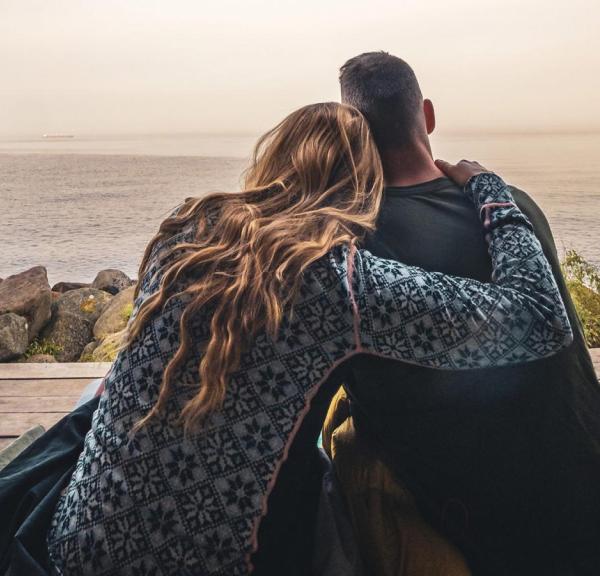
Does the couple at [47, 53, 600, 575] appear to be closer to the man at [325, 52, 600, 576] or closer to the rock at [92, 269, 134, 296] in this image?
the man at [325, 52, 600, 576]

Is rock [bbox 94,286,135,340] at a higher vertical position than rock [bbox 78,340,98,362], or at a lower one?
Answer: higher

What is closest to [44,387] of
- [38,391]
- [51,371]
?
[38,391]

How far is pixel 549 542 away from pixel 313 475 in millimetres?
581

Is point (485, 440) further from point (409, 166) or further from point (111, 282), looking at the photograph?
point (111, 282)

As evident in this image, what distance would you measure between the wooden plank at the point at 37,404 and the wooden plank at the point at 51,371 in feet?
0.76

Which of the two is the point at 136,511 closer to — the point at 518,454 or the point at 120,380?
the point at 120,380

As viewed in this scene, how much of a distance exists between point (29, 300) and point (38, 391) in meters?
3.23

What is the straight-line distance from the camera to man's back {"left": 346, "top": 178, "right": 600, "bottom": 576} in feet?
5.08

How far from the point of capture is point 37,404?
9.76ft

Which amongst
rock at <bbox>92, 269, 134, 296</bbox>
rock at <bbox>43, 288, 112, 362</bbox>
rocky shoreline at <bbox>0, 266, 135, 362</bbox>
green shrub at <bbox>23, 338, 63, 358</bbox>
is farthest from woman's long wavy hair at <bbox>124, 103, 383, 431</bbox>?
rock at <bbox>92, 269, 134, 296</bbox>

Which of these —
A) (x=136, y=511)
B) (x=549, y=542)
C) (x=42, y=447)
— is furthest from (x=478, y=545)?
(x=42, y=447)

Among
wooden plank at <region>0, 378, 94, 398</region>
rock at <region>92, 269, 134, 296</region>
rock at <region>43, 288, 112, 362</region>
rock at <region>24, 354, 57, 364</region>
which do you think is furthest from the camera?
rock at <region>92, 269, 134, 296</region>

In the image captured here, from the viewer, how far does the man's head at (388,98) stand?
179cm

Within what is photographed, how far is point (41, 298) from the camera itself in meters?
6.20
